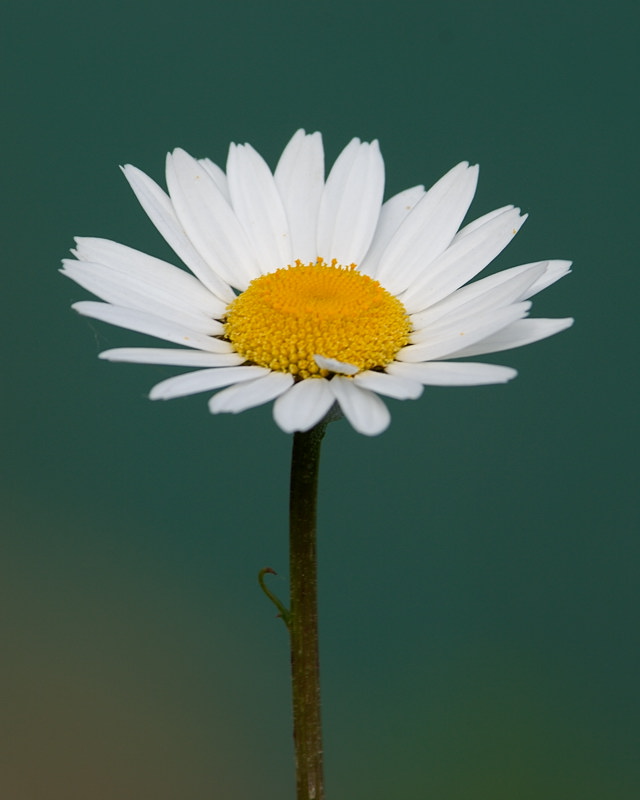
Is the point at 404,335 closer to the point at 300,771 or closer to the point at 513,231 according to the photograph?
the point at 513,231

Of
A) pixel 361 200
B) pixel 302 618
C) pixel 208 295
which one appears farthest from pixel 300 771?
pixel 361 200

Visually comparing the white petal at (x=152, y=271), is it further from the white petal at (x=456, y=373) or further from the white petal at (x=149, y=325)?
the white petal at (x=456, y=373)

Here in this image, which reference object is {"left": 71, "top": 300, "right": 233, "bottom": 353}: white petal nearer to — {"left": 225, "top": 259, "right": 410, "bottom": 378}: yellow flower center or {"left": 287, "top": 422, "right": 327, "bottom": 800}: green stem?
{"left": 225, "top": 259, "right": 410, "bottom": 378}: yellow flower center

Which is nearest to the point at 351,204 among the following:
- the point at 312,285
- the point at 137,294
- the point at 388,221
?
the point at 388,221

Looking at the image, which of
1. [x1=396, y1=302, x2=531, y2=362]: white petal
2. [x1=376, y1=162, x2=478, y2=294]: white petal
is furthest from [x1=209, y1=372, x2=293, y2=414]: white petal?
[x1=376, y1=162, x2=478, y2=294]: white petal

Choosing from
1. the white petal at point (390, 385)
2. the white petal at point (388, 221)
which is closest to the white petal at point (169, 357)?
the white petal at point (390, 385)
